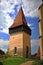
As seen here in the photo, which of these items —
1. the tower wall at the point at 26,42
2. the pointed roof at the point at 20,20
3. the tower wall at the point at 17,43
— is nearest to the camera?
the tower wall at the point at 17,43

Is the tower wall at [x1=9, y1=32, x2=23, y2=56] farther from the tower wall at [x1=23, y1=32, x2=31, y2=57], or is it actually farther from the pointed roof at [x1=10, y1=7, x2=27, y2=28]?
the pointed roof at [x1=10, y1=7, x2=27, y2=28]

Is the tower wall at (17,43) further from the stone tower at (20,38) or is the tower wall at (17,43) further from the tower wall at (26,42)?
the tower wall at (26,42)

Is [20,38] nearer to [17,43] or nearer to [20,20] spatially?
[17,43]

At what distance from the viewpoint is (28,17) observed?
8.54m

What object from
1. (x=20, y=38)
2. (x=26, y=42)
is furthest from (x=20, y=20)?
(x=26, y=42)

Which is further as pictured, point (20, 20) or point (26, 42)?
point (20, 20)

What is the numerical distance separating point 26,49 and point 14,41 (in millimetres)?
741

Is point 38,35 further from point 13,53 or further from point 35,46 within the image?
point 13,53

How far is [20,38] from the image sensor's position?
9.78 m

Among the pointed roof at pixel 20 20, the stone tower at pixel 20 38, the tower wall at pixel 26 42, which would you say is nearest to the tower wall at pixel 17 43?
the stone tower at pixel 20 38

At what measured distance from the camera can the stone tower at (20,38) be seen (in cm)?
959

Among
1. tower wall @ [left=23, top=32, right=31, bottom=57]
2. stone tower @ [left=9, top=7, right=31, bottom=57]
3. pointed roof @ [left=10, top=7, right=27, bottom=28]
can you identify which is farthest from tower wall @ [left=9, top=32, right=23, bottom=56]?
pointed roof @ [left=10, top=7, right=27, bottom=28]

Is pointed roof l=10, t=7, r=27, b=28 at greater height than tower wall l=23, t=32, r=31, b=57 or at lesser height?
greater

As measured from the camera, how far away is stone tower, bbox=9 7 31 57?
31.5ft
